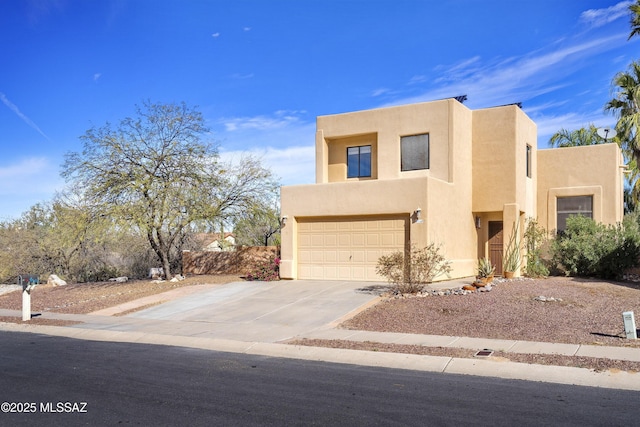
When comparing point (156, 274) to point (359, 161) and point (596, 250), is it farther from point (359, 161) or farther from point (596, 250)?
point (596, 250)

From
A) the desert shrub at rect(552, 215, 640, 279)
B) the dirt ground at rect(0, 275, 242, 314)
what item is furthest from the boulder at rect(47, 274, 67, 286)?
the desert shrub at rect(552, 215, 640, 279)

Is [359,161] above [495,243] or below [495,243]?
above

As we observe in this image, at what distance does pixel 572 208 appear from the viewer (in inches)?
988

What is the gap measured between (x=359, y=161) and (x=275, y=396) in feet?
57.5

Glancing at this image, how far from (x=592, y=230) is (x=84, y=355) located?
59.2 ft

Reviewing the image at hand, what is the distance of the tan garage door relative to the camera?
2073cm

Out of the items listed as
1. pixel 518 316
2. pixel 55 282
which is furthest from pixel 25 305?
pixel 518 316

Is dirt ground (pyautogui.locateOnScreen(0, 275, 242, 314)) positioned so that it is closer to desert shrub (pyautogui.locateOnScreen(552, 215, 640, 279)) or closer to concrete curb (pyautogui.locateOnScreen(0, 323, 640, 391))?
concrete curb (pyautogui.locateOnScreen(0, 323, 640, 391))

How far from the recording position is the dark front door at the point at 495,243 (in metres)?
24.7

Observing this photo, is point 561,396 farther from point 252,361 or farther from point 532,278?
point 532,278

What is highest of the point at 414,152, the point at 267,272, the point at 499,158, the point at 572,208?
the point at 414,152

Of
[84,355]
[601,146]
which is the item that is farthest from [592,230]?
[84,355]

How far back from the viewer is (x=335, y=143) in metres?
24.8

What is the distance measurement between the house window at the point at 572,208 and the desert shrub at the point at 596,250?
9.14 feet
